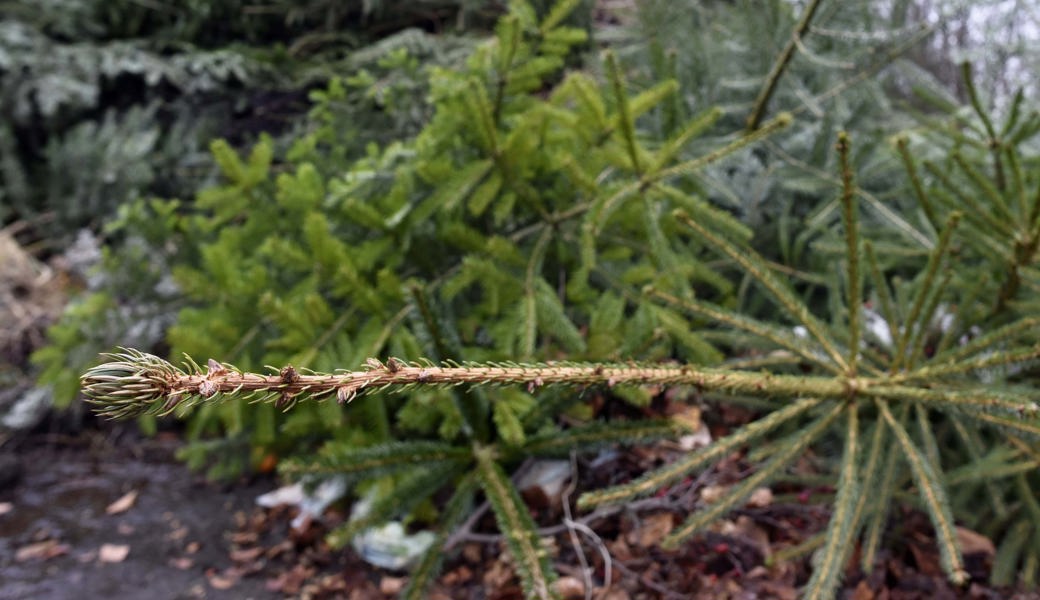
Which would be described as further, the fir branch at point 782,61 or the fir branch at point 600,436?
the fir branch at point 782,61

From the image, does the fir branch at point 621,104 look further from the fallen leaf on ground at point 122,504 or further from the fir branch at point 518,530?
the fallen leaf on ground at point 122,504

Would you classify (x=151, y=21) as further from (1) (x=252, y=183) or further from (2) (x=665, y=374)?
(2) (x=665, y=374)

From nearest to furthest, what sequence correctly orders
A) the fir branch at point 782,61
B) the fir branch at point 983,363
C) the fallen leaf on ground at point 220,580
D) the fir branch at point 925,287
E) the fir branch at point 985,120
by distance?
1. the fir branch at point 983,363
2. the fir branch at point 925,287
3. the fir branch at point 985,120
4. the fallen leaf on ground at point 220,580
5. the fir branch at point 782,61

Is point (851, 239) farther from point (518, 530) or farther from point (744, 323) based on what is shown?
point (518, 530)

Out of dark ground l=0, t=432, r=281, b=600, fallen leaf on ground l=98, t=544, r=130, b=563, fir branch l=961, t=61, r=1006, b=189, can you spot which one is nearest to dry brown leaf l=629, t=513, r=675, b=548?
dark ground l=0, t=432, r=281, b=600

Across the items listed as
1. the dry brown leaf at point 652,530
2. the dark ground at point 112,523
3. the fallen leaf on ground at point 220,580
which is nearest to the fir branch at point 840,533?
the dry brown leaf at point 652,530

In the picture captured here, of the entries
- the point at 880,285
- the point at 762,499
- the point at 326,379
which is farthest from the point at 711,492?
the point at 326,379

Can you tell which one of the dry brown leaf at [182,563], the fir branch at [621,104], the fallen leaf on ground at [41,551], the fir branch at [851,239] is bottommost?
the fallen leaf on ground at [41,551]

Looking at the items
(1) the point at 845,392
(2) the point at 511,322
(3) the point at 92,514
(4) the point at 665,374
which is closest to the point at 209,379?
(4) the point at 665,374
